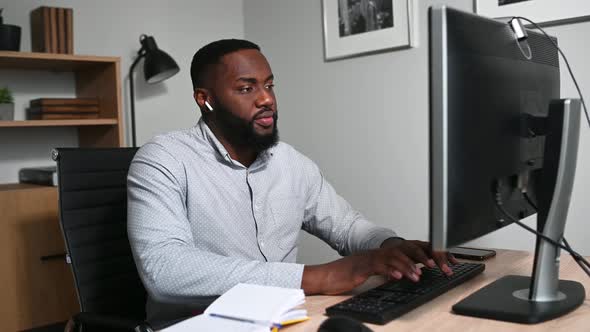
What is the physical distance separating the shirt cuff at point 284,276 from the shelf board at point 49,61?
179 centimetres

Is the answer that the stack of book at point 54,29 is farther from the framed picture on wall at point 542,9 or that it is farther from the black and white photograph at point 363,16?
the framed picture on wall at point 542,9

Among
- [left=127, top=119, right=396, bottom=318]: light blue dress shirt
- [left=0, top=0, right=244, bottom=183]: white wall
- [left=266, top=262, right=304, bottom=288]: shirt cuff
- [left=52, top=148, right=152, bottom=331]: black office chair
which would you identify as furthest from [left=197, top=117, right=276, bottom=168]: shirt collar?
[left=0, top=0, right=244, bottom=183]: white wall

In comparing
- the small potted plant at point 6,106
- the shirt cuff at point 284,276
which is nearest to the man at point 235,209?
the shirt cuff at point 284,276

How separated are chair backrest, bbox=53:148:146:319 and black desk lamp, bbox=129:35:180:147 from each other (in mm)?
1226

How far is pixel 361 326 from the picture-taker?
880mm

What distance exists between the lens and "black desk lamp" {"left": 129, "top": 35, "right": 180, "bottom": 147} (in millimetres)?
2928

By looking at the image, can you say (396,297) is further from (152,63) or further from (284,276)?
(152,63)

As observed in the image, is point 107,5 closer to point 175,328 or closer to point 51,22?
point 51,22

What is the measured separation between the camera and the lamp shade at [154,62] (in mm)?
2926

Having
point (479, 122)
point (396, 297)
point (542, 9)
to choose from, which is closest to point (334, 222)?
point (396, 297)

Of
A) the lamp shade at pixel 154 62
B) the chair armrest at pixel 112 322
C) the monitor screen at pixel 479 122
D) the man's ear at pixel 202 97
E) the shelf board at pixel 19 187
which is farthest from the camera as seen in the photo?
the lamp shade at pixel 154 62

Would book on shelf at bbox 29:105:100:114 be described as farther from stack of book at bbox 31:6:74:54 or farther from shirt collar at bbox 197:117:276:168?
shirt collar at bbox 197:117:276:168

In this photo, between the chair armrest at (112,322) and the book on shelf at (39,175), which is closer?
the chair armrest at (112,322)

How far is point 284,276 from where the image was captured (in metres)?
1.23
